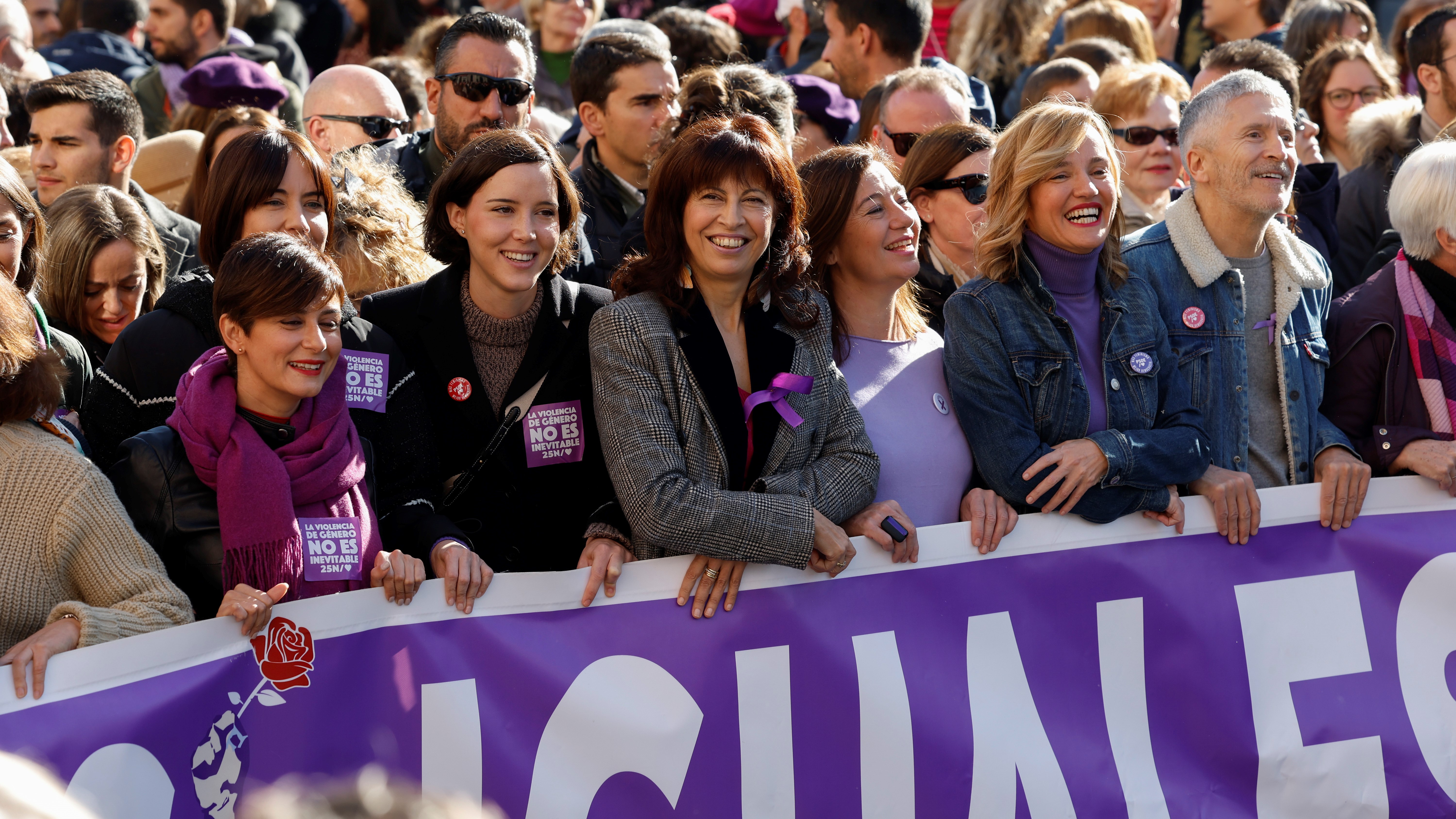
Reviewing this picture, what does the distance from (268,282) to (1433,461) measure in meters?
3.30

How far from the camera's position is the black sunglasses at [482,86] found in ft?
17.8

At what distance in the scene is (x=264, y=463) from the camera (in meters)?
3.10

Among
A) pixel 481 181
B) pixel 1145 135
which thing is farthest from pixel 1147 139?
pixel 481 181

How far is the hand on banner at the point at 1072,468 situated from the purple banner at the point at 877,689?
0.15 m

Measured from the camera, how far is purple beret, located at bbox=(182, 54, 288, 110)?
261 inches

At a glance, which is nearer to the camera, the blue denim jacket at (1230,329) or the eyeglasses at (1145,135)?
the blue denim jacket at (1230,329)

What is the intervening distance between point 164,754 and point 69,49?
6.15 m

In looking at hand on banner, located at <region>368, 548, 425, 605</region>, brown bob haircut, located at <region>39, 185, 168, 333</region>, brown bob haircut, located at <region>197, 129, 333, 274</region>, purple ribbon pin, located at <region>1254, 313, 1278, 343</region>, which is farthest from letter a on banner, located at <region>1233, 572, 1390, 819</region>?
brown bob haircut, located at <region>39, 185, 168, 333</region>

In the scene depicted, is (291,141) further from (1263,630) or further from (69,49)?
(69,49)

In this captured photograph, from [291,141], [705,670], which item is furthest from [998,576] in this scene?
[291,141]

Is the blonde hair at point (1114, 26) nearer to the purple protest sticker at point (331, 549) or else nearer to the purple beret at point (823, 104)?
the purple beret at point (823, 104)

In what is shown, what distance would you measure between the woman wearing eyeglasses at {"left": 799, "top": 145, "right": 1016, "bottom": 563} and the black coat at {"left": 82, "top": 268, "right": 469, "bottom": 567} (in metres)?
1.12

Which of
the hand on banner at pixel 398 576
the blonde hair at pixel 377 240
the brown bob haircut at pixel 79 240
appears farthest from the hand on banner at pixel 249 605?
the brown bob haircut at pixel 79 240

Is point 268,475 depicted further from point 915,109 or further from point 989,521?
point 915,109
